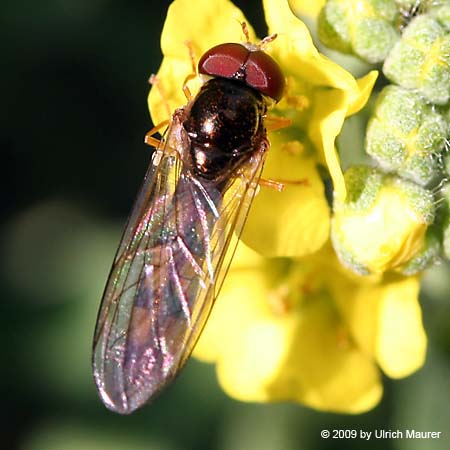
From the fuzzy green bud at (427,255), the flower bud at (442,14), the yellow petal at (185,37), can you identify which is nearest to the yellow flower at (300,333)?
the fuzzy green bud at (427,255)

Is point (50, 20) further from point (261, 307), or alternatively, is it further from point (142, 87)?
point (261, 307)

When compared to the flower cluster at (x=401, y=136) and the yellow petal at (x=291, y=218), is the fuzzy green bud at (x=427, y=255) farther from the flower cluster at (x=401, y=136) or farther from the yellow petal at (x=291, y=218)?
the yellow petal at (x=291, y=218)

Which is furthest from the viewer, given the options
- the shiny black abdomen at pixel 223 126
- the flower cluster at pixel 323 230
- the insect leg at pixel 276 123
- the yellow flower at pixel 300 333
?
the yellow flower at pixel 300 333

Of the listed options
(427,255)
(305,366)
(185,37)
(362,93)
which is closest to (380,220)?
(427,255)

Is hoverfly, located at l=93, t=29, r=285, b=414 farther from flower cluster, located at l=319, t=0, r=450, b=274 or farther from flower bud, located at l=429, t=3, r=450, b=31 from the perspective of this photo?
flower bud, located at l=429, t=3, r=450, b=31

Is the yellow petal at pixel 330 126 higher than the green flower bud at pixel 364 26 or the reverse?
the reverse

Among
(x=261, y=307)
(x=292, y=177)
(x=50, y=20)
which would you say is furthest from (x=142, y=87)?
(x=292, y=177)
